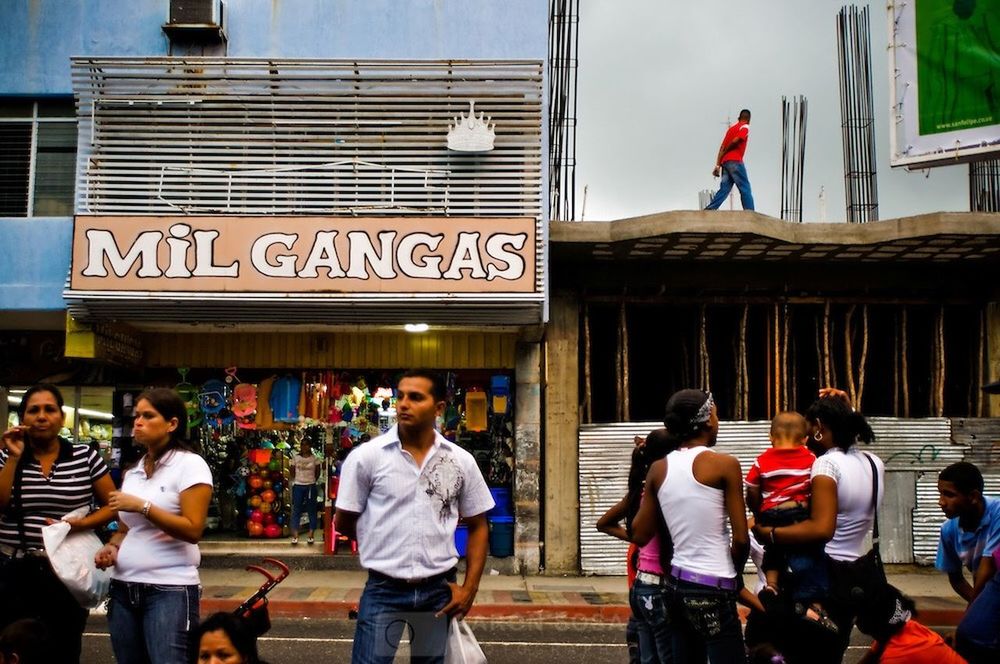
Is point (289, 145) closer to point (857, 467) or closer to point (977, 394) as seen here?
point (857, 467)

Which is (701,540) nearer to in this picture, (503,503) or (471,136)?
(471,136)

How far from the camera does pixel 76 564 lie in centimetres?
444

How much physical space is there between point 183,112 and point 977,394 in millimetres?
11621

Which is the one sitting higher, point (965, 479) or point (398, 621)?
point (965, 479)

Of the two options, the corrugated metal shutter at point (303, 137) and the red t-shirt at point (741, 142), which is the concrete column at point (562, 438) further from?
the red t-shirt at point (741, 142)

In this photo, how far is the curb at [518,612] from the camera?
33.2 feet

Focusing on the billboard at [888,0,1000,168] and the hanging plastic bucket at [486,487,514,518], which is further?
the hanging plastic bucket at [486,487,514,518]

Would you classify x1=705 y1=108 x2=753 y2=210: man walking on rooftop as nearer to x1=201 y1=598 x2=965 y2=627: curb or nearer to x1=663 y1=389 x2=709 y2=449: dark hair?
x1=201 y1=598 x2=965 y2=627: curb

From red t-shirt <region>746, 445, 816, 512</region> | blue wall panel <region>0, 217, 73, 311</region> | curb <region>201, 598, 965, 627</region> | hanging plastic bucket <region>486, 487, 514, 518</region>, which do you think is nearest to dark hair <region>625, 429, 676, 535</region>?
red t-shirt <region>746, 445, 816, 512</region>

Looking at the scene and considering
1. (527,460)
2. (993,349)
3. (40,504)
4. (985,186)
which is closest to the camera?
(40,504)

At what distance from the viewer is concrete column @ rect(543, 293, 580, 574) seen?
42.4 ft

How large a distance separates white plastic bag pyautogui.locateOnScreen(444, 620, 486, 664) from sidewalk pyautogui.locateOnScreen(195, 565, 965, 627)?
6.23 metres

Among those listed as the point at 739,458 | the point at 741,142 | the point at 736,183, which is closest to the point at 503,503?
the point at 739,458

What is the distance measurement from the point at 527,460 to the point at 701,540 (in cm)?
865
